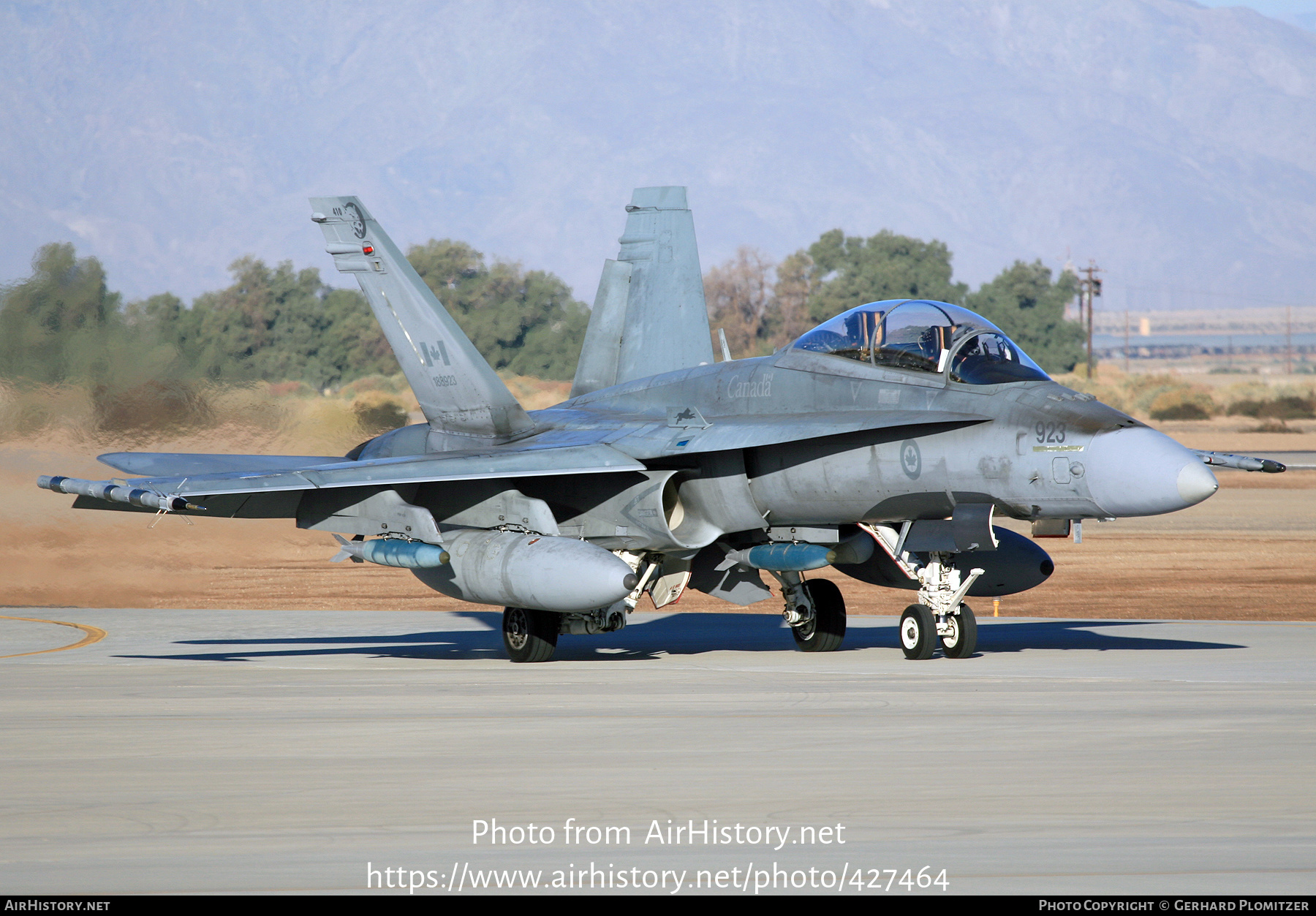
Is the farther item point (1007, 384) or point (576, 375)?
point (576, 375)

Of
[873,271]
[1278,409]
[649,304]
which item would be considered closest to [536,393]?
[649,304]

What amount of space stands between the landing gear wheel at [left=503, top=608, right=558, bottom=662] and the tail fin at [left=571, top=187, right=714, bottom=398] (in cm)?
403

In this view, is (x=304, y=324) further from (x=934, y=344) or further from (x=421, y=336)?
(x=934, y=344)

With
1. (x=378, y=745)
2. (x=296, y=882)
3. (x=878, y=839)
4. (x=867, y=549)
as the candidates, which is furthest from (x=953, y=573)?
(x=296, y=882)

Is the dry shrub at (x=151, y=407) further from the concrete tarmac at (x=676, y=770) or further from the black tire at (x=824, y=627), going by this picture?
the black tire at (x=824, y=627)

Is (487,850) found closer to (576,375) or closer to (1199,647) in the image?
(1199,647)

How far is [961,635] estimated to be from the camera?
12.7 meters

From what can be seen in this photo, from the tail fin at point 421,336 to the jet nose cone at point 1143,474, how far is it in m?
5.78

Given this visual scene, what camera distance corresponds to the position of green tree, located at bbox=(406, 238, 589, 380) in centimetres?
7850

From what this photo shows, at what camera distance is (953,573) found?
1252 cm

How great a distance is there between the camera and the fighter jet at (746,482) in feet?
38.1

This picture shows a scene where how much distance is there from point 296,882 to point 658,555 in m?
8.44

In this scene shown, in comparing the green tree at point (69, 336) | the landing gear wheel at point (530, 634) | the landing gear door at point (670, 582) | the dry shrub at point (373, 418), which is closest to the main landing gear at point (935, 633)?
the landing gear door at point (670, 582)

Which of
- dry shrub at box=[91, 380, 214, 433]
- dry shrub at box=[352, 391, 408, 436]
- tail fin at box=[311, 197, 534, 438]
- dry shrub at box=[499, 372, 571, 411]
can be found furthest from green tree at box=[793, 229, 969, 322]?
tail fin at box=[311, 197, 534, 438]
